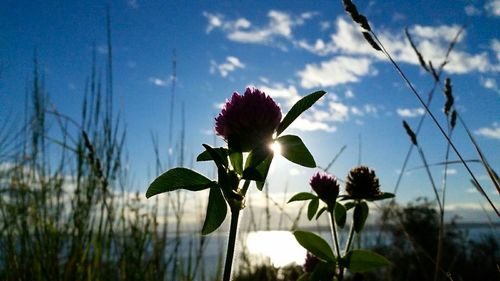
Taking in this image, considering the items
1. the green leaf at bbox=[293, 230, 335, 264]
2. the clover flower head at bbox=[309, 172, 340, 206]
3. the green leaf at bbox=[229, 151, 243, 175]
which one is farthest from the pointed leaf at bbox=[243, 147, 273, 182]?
the clover flower head at bbox=[309, 172, 340, 206]

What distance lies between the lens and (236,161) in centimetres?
Result: 82

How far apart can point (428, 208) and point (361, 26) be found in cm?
734

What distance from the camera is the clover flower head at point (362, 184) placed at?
59.3 inches

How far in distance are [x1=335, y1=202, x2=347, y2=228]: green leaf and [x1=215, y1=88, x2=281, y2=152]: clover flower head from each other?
27.1 inches

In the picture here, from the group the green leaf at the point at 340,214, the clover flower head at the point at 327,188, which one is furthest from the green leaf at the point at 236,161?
the green leaf at the point at 340,214

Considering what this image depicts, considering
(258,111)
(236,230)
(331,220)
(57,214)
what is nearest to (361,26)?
(331,220)

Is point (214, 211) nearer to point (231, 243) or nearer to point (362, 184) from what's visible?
point (231, 243)

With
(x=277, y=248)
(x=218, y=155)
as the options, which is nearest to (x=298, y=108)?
(x=218, y=155)

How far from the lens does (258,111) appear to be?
0.86 meters

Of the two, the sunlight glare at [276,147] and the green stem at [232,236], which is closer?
the green stem at [232,236]

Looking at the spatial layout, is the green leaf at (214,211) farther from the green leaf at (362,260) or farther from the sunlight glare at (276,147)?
the green leaf at (362,260)

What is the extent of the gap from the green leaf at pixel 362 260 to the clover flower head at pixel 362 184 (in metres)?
0.31

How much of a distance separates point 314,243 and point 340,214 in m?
0.32

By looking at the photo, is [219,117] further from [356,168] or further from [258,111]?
[356,168]
